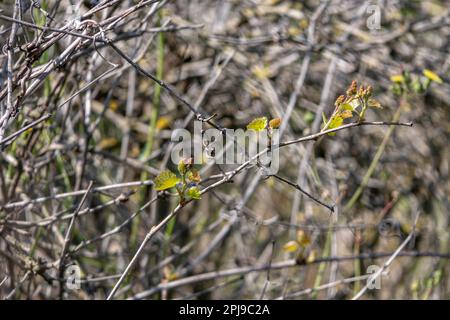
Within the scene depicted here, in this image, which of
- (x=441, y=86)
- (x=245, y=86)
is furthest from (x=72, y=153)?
(x=441, y=86)

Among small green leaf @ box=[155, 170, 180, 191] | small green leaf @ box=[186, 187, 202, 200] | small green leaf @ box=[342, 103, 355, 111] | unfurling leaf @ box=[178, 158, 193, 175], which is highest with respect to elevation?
small green leaf @ box=[342, 103, 355, 111]

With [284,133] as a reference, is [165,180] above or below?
below

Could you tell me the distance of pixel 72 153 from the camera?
2.53 meters

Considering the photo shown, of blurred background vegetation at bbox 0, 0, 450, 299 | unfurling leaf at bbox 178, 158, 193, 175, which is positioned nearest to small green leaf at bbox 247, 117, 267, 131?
unfurling leaf at bbox 178, 158, 193, 175

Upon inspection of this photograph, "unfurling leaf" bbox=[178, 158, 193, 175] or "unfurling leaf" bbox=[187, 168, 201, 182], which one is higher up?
"unfurling leaf" bbox=[178, 158, 193, 175]

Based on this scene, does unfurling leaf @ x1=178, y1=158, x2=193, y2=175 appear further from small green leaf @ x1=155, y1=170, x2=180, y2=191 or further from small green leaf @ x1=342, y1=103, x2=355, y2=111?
small green leaf @ x1=342, y1=103, x2=355, y2=111

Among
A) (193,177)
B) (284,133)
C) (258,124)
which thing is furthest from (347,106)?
(284,133)

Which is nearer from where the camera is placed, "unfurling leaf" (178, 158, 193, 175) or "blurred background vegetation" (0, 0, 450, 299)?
"unfurling leaf" (178, 158, 193, 175)

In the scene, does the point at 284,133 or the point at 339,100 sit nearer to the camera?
the point at 339,100

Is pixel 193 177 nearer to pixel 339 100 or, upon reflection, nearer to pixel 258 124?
pixel 258 124
